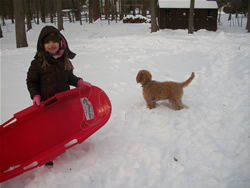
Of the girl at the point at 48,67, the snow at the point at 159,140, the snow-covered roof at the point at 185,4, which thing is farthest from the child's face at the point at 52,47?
the snow-covered roof at the point at 185,4

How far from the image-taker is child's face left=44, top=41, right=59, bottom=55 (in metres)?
2.75

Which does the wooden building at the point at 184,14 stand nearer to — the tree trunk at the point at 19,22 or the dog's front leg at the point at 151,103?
the tree trunk at the point at 19,22

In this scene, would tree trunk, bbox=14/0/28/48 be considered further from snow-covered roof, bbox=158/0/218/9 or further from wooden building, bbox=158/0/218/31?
wooden building, bbox=158/0/218/31

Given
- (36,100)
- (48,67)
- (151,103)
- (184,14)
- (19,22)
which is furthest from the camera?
(184,14)

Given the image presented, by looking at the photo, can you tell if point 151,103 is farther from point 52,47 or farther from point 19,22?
point 19,22

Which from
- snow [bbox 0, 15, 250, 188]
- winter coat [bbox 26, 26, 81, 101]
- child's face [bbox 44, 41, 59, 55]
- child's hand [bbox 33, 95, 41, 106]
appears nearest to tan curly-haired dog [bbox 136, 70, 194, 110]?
snow [bbox 0, 15, 250, 188]

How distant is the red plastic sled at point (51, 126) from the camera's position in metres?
2.64

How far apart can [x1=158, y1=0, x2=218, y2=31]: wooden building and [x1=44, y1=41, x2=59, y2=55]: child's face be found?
24.7 metres

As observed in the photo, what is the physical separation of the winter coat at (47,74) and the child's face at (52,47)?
59mm

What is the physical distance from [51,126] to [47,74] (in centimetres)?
94

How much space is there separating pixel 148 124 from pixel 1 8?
37.7m

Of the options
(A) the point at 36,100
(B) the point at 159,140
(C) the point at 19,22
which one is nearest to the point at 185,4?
→ (C) the point at 19,22

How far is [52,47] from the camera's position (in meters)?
2.78

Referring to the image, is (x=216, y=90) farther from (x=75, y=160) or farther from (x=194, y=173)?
(x=75, y=160)
